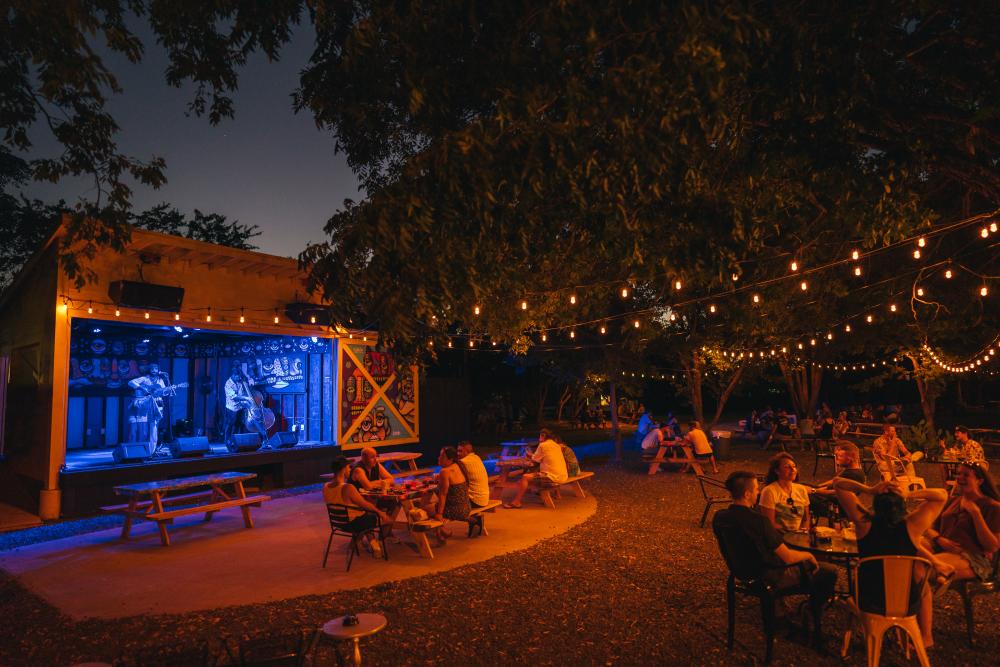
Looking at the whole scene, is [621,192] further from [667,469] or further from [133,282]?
[667,469]

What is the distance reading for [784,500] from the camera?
5.89 meters

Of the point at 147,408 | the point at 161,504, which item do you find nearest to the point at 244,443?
the point at 147,408

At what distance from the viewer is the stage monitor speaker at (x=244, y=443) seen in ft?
43.2

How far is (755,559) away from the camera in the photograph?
185 inches

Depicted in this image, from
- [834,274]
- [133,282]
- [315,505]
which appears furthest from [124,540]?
[834,274]

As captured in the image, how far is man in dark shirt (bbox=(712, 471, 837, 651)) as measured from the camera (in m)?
4.67

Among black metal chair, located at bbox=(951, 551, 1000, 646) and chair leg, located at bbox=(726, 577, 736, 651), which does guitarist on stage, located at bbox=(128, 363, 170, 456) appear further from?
black metal chair, located at bbox=(951, 551, 1000, 646)

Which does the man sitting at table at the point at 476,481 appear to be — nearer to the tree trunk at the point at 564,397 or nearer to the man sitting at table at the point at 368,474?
the man sitting at table at the point at 368,474

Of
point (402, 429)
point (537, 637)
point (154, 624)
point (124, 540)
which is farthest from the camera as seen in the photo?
point (402, 429)

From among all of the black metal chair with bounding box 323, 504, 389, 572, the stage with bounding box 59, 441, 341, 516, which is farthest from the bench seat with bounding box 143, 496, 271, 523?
the black metal chair with bounding box 323, 504, 389, 572

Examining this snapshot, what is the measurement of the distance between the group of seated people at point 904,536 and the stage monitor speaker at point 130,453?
10.7 metres

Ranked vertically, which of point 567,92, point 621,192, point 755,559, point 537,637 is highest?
point 567,92

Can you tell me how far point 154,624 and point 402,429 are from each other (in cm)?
1080

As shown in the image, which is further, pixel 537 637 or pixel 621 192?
pixel 537 637
